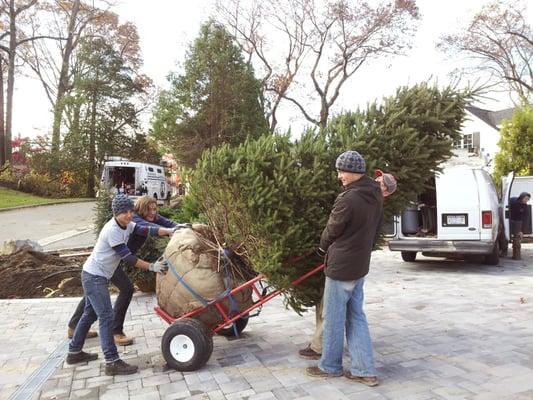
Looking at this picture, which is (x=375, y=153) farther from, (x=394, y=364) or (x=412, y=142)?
(x=394, y=364)

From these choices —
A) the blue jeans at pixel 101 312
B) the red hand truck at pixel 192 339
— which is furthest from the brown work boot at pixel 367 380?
the blue jeans at pixel 101 312

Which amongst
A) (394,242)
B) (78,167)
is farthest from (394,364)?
(78,167)

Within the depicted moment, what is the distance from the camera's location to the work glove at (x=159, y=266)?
4.42 meters

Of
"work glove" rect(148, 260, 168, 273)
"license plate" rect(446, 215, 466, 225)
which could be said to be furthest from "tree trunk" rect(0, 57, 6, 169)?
"work glove" rect(148, 260, 168, 273)

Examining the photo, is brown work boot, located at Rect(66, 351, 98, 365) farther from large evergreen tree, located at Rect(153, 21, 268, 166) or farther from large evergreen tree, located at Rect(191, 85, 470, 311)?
large evergreen tree, located at Rect(153, 21, 268, 166)

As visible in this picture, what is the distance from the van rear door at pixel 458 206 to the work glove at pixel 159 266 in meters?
6.61

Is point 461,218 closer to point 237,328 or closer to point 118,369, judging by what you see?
point 237,328

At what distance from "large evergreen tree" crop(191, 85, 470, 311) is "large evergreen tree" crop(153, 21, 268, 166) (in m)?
19.6

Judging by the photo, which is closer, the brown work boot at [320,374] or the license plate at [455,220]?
the brown work boot at [320,374]

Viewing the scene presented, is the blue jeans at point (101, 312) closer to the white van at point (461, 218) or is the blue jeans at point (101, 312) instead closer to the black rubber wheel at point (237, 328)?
the black rubber wheel at point (237, 328)

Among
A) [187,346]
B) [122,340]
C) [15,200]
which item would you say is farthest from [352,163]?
[15,200]

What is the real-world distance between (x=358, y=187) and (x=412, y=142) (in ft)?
2.84

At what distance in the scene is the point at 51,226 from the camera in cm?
1770

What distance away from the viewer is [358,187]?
3752 mm
